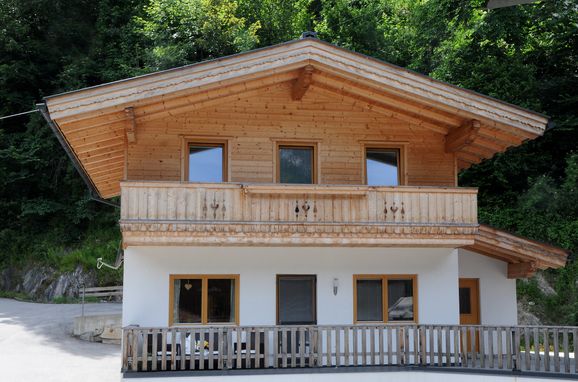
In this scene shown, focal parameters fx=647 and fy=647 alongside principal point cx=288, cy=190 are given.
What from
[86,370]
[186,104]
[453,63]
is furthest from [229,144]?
[453,63]

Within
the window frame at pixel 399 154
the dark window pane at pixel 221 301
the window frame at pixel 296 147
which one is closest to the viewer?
the dark window pane at pixel 221 301

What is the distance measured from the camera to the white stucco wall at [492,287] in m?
16.3

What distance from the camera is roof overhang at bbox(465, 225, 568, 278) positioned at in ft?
49.2

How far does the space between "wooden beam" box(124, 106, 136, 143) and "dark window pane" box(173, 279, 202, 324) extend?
3185mm

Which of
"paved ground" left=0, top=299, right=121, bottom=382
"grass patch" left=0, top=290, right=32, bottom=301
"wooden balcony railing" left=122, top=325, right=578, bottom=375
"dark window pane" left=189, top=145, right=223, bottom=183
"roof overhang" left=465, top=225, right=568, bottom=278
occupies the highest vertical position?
"dark window pane" left=189, top=145, right=223, bottom=183

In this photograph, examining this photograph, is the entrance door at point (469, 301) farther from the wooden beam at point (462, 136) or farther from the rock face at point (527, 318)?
the rock face at point (527, 318)

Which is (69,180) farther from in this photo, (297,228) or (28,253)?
(297,228)

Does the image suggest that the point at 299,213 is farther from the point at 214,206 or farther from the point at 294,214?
the point at 214,206

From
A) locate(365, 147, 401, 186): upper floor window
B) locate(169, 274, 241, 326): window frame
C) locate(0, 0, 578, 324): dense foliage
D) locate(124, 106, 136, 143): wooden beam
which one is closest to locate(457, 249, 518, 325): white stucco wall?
locate(365, 147, 401, 186): upper floor window

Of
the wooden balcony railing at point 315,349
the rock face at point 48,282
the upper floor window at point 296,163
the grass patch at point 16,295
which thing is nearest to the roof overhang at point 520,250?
the wooden balcony railing at point 315,349

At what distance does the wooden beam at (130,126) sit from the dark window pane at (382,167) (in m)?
5.25

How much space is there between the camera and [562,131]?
28203 mm

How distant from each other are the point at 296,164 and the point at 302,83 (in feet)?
6.11

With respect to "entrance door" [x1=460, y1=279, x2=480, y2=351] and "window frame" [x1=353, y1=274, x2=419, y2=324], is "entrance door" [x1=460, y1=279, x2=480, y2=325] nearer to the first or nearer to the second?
"entrance door" [x1=460, y1=279, x2=480, y2=351]
